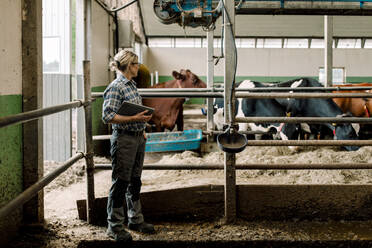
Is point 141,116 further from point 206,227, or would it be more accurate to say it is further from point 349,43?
point 349,43

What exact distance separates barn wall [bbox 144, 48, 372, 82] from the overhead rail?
54.0ft

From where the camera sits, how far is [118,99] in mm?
2697

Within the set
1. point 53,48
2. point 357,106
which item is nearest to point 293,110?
point 357,106

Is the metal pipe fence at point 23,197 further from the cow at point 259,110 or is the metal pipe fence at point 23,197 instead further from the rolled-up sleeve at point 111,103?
the cow at point 259,110

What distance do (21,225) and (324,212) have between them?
238 cm

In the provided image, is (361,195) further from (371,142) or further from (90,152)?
(90,152)

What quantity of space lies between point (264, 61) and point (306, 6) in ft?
56.3

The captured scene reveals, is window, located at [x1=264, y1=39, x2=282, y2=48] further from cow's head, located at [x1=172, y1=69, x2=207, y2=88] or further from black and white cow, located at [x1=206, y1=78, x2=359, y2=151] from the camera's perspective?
black and white cow, located at [x1=206, y1=78, x2=359, y2=151]

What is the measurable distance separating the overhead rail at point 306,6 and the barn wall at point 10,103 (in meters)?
2.22

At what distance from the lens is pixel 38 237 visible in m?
2.71

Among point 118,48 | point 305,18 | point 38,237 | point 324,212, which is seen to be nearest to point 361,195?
point 324,212

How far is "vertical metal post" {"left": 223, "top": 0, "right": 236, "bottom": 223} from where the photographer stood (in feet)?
9.42

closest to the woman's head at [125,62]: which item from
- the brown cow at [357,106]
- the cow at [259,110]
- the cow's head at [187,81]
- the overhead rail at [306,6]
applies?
the overhead rail at [306,6]

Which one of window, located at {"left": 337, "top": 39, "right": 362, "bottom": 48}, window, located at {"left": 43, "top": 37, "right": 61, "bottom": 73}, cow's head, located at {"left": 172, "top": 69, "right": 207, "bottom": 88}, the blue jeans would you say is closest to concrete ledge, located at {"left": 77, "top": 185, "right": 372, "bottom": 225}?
the blue jeans
